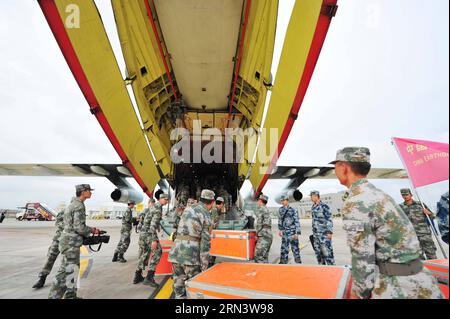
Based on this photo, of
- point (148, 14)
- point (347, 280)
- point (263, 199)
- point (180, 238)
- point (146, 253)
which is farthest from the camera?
point (263, 199)

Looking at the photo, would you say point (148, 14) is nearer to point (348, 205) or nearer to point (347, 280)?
point (348, 205)

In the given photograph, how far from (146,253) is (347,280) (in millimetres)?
3571

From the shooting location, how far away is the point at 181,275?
9.20ft

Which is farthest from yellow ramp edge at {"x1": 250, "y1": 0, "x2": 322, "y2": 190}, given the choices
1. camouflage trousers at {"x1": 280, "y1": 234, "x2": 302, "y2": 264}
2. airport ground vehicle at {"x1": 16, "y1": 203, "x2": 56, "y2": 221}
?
airport ground vehicle at {"x1": 16, "y1": 203, "x2": 56, "y2": 221}

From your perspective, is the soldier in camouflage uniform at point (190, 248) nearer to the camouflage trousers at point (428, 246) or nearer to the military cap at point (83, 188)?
the military cap at point (83, 188)

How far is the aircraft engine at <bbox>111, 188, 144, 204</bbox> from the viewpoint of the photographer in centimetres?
627

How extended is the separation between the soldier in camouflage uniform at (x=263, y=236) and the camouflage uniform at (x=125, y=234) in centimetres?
347

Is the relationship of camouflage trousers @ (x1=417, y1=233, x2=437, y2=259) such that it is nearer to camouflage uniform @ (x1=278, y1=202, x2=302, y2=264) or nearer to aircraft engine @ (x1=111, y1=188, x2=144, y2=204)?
camouflage uniform @ (x1=278, y1=202, x2=302, y2=264)

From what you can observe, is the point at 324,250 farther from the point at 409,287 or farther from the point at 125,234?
the point at 125,234

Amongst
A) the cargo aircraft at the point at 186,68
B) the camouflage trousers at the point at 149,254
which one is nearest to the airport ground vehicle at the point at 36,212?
the cargo aircraft at the point at 186,68

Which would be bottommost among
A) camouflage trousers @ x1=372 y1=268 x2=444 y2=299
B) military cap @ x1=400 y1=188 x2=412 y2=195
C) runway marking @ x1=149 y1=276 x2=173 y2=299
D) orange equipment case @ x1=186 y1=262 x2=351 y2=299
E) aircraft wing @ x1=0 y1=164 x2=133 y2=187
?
runway marking @ x1=149 y1=276 x2=173 y2=299

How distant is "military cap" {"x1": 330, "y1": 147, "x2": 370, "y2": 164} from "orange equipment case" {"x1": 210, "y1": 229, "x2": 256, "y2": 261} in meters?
2.52

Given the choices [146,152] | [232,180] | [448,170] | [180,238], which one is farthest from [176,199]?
[448,170]
